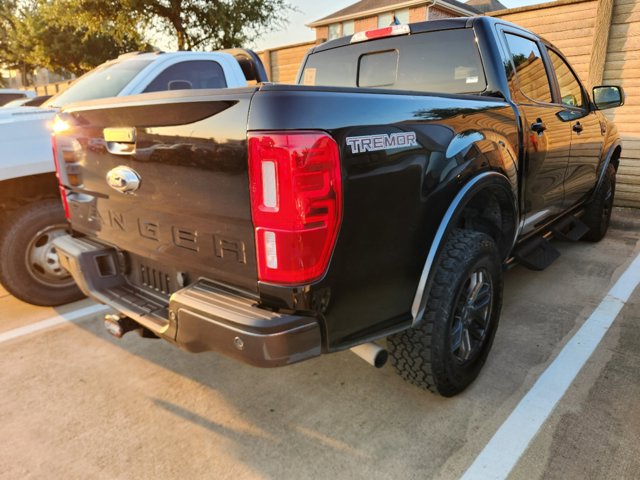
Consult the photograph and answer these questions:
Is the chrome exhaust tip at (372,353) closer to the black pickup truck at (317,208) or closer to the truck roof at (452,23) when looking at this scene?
the black pickup truck at (317,208)

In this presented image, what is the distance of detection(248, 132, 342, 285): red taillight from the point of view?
1.58m

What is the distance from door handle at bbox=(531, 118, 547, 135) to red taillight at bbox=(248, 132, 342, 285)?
1959 millimetres

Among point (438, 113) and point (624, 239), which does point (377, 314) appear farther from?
point (624, 239)

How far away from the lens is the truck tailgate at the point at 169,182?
5.66ft

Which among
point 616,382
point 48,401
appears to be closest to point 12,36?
point 48,401

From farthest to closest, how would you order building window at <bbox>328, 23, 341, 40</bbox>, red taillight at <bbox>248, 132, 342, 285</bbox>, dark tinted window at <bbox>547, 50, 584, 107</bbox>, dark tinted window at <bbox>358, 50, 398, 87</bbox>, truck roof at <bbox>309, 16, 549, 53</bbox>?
building window at <bbox>328, 23, 341, 40</bbox>, dark tinted window at <bbox>547, 50, 584, 107</bbox>, dark tinted window at <bbox>358, 50, 398, 87</bbox>, truck roof at <bbox>309, 16, 549, 53</bbox>, red taillight at <bbox>248, 132, 342, 285</bbox>

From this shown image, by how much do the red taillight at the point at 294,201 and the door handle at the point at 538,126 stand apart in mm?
1959

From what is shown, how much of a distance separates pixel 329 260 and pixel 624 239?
5.02 m

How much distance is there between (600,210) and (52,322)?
532cm

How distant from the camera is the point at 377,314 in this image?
6.43ft

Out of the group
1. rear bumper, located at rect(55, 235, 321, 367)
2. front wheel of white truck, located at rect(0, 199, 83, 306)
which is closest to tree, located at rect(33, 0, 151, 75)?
front wheel of white truck, located at rect(0, 199, 83, 306)

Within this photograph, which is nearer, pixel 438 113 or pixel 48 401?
pixel 438 113

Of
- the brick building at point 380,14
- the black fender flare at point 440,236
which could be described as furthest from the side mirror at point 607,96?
the brick building at point 380,14

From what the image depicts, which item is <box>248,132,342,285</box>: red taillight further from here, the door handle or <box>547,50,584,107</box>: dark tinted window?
<box>547,50,584,107</box>: dark tinted window
